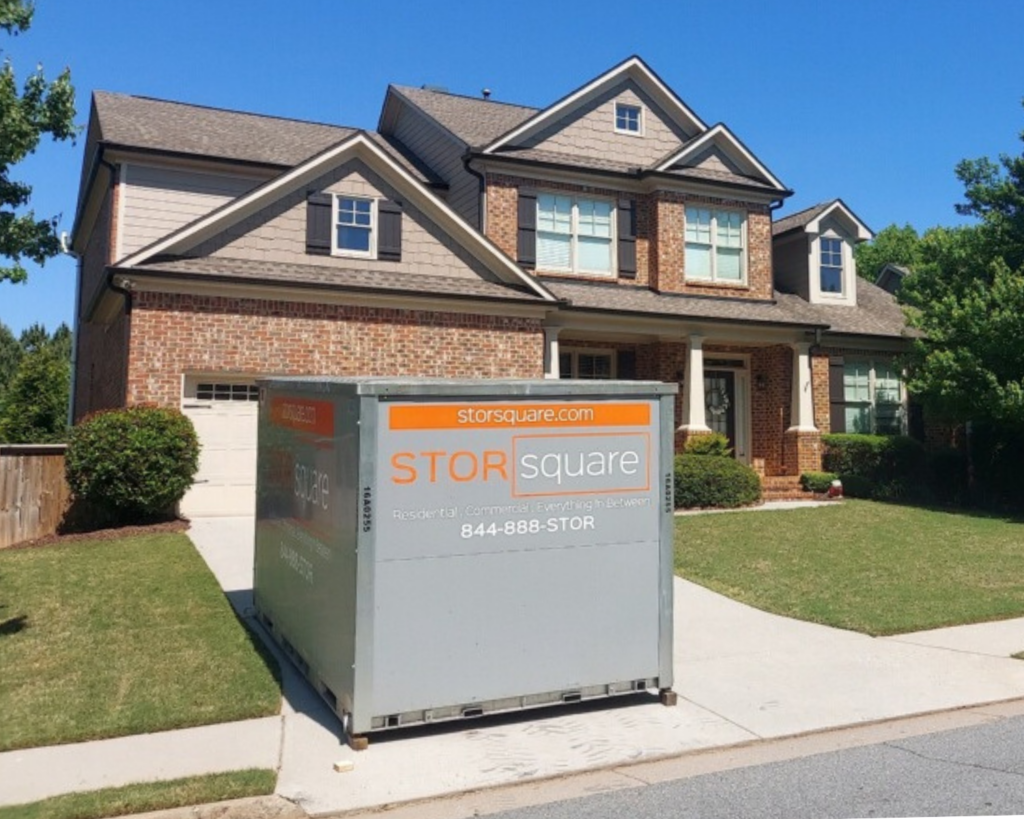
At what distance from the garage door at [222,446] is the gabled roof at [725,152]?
35.5 ft

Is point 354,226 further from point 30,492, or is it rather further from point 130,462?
point 30,492

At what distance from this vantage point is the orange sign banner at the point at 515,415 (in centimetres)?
571

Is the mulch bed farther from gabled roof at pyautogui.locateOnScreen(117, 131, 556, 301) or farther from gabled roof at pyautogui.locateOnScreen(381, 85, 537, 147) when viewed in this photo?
gabled roof at pyautogui.locateOnScreen(381, 85, 537, 147)

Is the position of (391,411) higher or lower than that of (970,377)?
lower

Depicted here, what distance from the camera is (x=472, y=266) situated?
16.8 m

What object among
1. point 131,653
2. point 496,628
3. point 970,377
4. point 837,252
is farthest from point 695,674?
point 837,252

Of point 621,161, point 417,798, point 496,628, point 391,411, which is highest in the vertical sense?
point 621,161

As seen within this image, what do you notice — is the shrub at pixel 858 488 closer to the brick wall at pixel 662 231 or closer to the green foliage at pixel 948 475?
the green foliage at pixel 948 475

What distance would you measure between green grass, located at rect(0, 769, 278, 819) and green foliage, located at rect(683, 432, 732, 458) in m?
13.8

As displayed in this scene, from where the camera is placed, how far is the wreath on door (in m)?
20.8

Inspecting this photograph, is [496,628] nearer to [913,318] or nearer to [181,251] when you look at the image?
[181,251]

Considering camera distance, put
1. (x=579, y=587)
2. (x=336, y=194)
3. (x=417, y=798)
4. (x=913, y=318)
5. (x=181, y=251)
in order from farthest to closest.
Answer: (x=913, y=318), (x=336, y=194), (x=181, y=251), (x=579, y=587), (x=417, y=798)

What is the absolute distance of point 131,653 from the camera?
7.15m

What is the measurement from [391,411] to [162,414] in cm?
898
